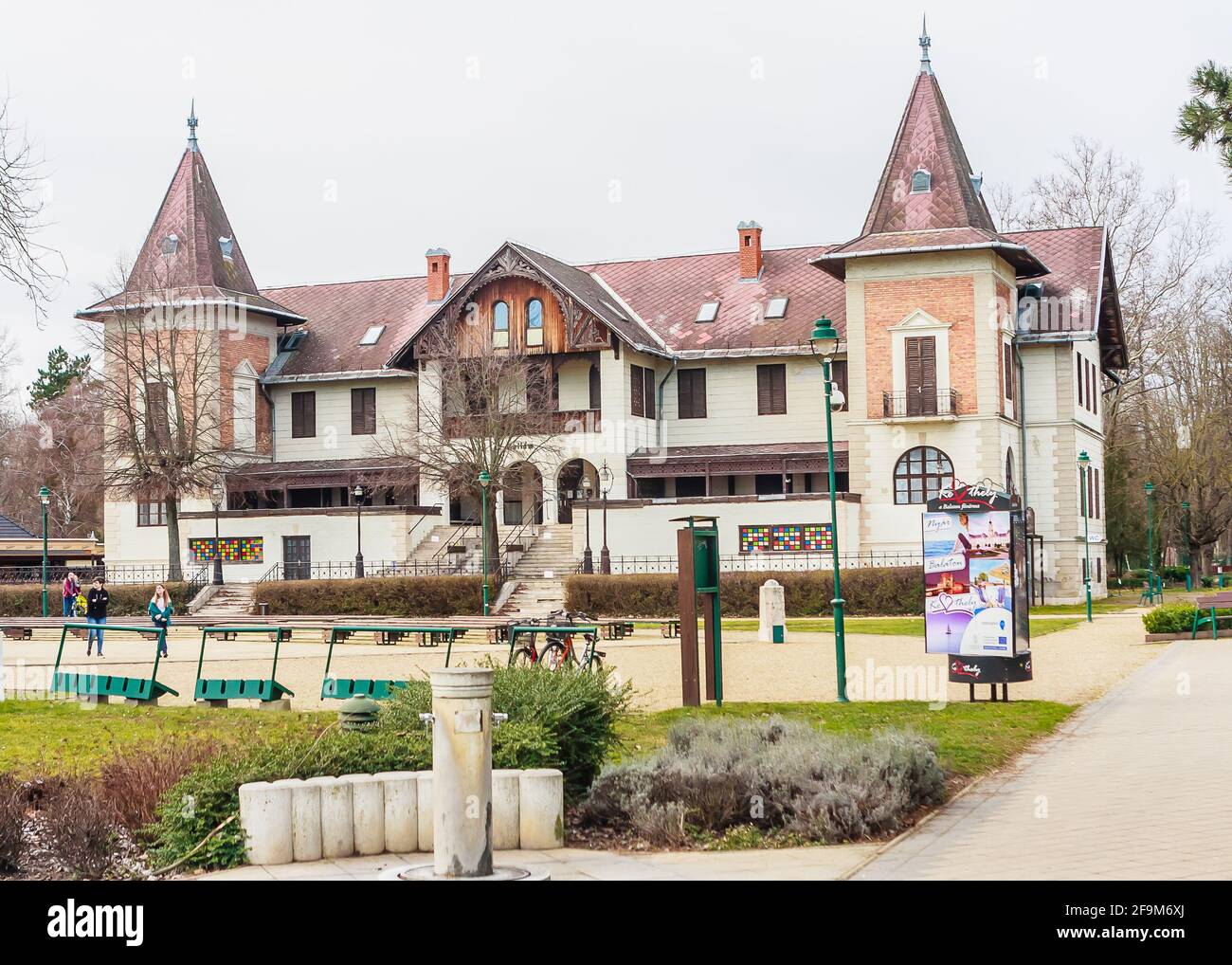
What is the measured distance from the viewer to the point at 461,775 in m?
8.53

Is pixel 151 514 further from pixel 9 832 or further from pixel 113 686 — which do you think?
pixel 9 832

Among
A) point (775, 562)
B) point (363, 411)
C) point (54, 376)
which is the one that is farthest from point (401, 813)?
point (54, 376)

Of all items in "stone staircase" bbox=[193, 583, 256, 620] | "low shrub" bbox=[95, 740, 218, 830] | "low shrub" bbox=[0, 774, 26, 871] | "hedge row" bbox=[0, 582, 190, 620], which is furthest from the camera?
"hedge row" bbox=[0, 582, 190, 620]

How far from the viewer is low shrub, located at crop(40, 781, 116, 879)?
927 centimetres

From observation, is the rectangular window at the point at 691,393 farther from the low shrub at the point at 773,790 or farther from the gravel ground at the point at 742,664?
the low shrub at the point at 773,790

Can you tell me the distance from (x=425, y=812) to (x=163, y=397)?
45948 mm

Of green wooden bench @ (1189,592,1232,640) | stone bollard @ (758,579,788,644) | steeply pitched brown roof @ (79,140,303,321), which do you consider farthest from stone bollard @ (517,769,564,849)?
steeply pitched brown roof @ (79,140,303,321)

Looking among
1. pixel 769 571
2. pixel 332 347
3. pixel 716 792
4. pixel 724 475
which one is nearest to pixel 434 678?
pixel 716 792

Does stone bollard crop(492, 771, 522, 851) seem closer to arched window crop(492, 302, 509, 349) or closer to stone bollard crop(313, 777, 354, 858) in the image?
stone bollard crop(313, 777, 354, 858)

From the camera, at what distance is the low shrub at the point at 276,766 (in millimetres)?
9469

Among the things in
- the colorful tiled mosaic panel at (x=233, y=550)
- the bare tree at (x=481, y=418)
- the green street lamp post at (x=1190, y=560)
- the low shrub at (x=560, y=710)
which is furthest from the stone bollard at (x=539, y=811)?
the green street lamp post at (x=1190, y=560)

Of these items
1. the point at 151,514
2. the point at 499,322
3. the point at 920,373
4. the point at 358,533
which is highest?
the point at 499,322

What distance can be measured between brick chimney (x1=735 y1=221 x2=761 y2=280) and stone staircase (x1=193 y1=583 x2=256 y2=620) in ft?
66.8
